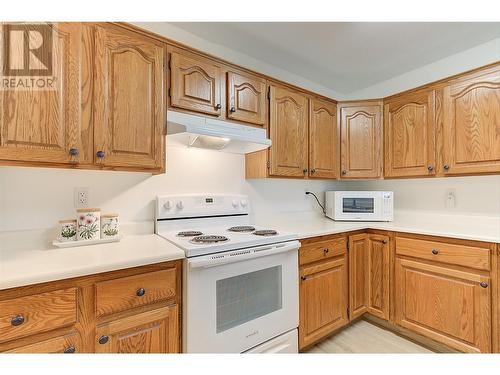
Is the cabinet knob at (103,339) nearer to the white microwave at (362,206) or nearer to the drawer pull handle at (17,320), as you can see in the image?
the drawer pull handle at (17,320)

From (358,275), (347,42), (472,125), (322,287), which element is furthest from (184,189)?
(472,125)

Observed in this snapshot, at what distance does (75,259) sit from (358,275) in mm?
1953

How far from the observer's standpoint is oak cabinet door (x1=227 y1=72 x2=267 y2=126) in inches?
70.3

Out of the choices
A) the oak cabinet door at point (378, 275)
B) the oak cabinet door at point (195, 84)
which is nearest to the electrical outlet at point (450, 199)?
the oak cabinet door at point (378, 275)

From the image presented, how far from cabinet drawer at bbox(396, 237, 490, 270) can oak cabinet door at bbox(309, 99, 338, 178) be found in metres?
0.83

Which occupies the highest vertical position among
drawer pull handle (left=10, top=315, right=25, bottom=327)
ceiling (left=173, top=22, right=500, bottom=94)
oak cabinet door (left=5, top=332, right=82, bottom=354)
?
ceiling (left=173, top=22, right=500, bottom=94)

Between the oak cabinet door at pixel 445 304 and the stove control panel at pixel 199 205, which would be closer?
the oak cabinet door at pixel 445 304

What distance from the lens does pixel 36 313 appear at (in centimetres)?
91

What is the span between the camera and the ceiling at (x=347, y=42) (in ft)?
5.83

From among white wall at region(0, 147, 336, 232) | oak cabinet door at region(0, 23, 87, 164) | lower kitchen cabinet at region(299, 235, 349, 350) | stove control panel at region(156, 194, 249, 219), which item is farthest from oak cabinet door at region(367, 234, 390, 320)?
oak cabinet door at region(0, 23, 87, 164)

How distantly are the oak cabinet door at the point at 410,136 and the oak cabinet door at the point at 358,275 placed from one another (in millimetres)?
708

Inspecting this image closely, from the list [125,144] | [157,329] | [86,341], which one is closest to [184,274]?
[157,329]

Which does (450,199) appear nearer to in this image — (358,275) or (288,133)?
(358,275)

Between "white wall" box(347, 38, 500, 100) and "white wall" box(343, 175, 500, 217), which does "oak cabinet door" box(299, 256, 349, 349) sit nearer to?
"white wall" box(343, 175, 500, 217)
